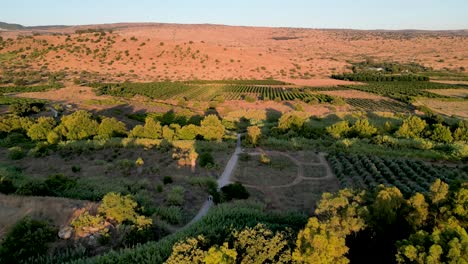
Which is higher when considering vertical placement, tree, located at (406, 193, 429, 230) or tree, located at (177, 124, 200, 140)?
tree, located at (406, 193, 429, 230)

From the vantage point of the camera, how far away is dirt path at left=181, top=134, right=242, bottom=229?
25.7 meters

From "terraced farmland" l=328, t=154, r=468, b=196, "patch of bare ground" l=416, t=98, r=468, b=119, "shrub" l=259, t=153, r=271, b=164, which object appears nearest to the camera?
"terraced farmland" l=328, t=154, r=468, b=196

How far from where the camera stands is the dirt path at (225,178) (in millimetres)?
25742

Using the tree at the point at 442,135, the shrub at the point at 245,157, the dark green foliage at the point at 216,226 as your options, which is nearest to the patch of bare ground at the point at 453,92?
the tree at the point at 442,135

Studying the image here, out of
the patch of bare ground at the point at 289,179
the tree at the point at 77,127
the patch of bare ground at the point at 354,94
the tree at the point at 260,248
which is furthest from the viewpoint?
the patch of bare ground at the point at 354,94

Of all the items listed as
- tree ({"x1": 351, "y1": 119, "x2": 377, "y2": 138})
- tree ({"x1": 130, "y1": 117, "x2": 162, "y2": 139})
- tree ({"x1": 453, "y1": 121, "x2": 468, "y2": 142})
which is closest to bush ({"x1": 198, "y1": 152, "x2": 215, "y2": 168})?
tree ({"x1": 130, "y1": 117, "x2": 162, "y2": 139})

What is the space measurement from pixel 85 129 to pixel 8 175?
16.7 metres

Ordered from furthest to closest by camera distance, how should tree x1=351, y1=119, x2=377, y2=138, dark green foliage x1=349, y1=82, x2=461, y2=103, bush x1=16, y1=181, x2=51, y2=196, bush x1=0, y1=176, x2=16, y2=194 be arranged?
dark green foliage x1=349, y1=82, x2=461, y2=103
tree x1=351, y1=119, x2=377, y2=138
bush x1=0, y1=176, x2=16, y2=194
bush x1=16, y1=181, x2=51, y2=196

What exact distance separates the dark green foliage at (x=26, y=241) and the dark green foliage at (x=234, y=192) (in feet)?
41.6

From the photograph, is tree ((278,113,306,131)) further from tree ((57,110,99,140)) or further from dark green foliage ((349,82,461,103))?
dark green foliage ((349,82,461,103))

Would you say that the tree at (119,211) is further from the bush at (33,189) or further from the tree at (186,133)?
the tree at (186,133)

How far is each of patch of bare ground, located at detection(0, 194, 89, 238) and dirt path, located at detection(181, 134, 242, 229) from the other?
7.16 m

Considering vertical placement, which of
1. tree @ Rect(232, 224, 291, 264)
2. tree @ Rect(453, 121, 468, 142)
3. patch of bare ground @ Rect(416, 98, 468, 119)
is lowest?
patch of bare ground @ Rect(416, 98, 468, 119)

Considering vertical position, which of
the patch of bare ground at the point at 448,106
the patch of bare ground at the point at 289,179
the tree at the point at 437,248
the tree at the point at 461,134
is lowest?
the patch of bare ground at the point at 289,179
